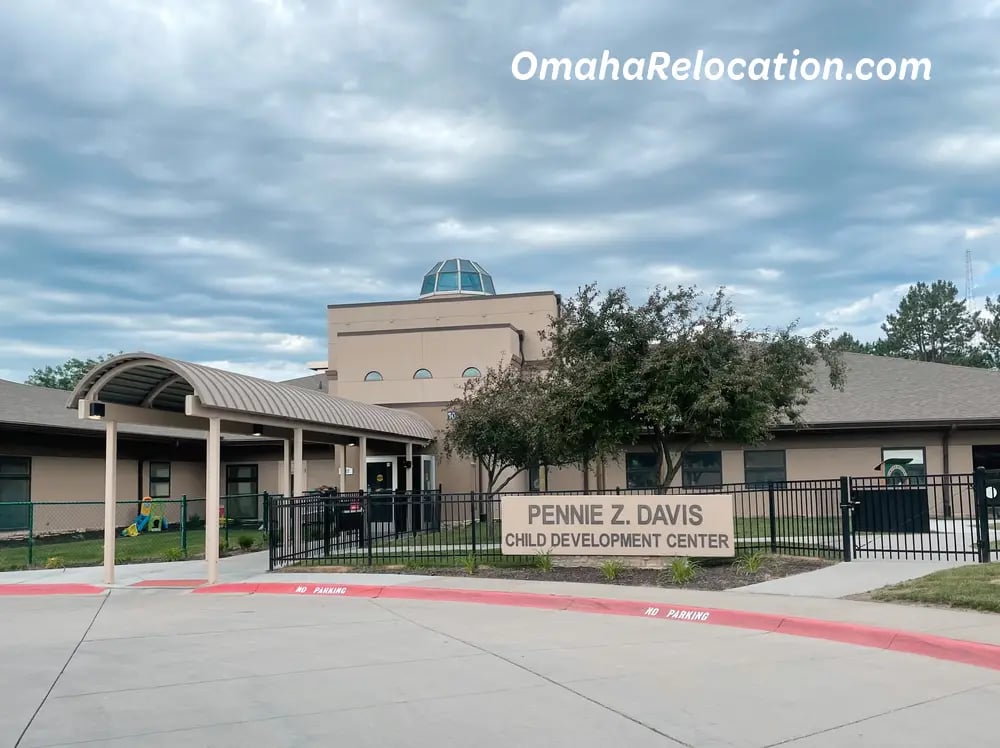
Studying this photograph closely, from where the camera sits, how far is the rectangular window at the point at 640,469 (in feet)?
106

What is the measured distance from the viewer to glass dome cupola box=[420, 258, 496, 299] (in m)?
41.3

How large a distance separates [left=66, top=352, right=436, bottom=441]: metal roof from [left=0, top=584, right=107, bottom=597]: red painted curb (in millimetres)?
3231

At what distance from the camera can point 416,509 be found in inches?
939

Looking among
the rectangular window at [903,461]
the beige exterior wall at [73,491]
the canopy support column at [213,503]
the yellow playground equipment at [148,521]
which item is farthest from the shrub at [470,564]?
the rectangular window at [903,461]

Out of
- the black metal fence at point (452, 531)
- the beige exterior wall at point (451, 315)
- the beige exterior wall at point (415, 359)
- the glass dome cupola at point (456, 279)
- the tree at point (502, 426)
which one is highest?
the glass dome cupola at point (456, 279)

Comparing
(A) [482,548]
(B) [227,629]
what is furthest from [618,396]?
(B) [227,629]

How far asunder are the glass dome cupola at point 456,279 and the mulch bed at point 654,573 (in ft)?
82.6

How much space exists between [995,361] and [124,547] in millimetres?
58308

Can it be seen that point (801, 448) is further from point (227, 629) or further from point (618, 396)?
point (227, 629)

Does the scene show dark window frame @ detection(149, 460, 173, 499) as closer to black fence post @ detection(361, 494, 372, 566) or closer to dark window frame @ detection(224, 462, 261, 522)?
dark window frame @ detection(224, 462, 261, 522)

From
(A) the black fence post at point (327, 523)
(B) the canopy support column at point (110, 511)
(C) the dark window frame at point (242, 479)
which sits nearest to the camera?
(B) the canopy support column at point (110, 511)

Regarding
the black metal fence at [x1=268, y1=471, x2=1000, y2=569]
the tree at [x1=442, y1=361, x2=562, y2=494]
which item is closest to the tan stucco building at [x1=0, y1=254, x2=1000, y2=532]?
the tree at [x1=442, y1=361, x2=562, y2=494]

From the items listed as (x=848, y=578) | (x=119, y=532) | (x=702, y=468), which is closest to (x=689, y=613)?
(x=848, y=578)

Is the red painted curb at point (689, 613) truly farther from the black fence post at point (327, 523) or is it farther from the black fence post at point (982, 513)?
the black fence post at point (982, 513)
